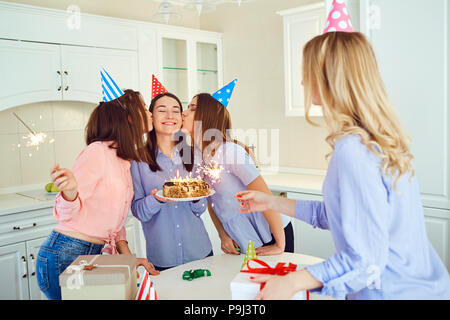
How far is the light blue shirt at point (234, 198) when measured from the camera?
1.71m

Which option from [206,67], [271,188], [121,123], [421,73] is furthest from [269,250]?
[206,67]

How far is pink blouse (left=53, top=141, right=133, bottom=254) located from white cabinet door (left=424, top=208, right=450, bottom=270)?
5.35 ft

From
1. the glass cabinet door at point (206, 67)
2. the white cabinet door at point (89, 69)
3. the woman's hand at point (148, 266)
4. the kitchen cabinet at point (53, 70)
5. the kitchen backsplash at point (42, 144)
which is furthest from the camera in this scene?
the glass cabinet door at point (206, 67)

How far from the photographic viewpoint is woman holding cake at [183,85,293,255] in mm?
1687

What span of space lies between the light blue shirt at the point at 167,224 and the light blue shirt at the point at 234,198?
0.09m

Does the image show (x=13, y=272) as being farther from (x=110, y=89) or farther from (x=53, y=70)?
(x=110, y=89)

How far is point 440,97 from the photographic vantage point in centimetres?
215

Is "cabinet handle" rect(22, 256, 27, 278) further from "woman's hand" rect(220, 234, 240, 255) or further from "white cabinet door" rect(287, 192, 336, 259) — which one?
"white cabinet door" rect(287, 192, 336, 259)

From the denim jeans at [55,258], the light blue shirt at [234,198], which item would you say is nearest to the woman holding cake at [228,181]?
the light blue shirt at [234,198]

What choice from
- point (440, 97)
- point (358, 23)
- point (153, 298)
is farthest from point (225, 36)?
point (153, 298)

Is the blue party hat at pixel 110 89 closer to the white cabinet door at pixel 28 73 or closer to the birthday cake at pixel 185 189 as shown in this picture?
the birthday cake at pixel 185 189

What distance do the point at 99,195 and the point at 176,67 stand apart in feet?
7.18

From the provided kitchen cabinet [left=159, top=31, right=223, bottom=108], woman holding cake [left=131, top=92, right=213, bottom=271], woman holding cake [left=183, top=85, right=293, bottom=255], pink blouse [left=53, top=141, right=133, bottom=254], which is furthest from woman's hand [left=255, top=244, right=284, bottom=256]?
kitchen cabinet [left=159, top=31, right=223, bottom=108]

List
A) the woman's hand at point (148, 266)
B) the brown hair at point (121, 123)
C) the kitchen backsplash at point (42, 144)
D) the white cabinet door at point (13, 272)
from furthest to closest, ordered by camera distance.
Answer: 1. the kitchen backsplash at point (42, 144)
2. the white cabinet door at point (13, 272)
3. the brown hair at point (121, 123)
4. the woman's hand at point (148, 266)
